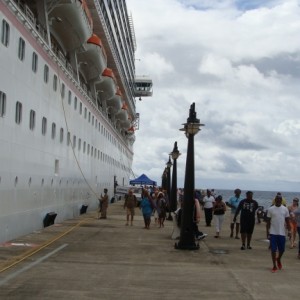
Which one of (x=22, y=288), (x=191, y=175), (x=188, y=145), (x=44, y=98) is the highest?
(x=44, y=98)

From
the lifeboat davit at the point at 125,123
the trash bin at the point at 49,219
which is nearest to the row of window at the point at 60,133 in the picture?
Answer: the trash bin at the point at 49,219

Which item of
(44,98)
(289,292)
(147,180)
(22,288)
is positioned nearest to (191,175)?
(289,292)

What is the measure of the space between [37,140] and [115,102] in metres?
26.1

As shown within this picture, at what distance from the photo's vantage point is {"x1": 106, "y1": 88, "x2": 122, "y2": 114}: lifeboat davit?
40781 mm

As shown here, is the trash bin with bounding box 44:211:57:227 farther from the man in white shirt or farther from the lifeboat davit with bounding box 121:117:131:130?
the lifeboat davit with bounding box 121:117:131:130

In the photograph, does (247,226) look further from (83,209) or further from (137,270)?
(83,209)

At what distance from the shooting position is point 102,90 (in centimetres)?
3656

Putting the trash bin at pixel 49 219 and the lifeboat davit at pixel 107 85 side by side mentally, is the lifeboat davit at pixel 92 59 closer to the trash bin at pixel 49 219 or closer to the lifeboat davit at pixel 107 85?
the lifeboat davit at pixel 107 85

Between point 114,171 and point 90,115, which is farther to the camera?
point 114,171

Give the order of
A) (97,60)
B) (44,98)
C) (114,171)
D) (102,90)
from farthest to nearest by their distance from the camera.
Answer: (114,171), (102,90), (97,60), (44,98)

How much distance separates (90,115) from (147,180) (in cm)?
2402

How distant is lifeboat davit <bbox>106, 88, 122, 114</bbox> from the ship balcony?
2945 cm

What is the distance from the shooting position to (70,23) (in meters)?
22.2

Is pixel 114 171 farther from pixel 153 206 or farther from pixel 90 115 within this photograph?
pixel 153 206
